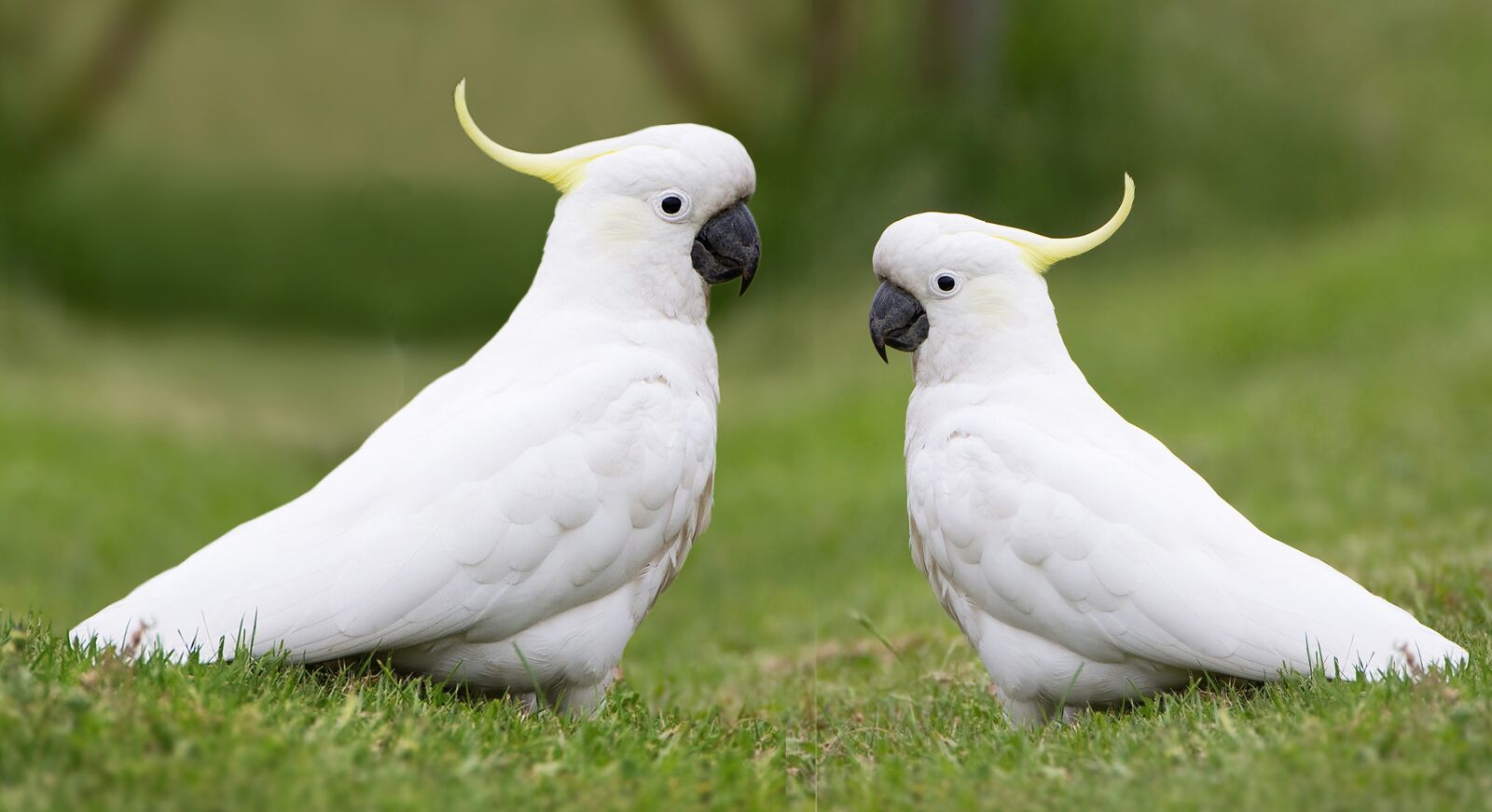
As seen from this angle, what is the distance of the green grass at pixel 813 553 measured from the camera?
2.53 metres

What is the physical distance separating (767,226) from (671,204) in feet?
22.2

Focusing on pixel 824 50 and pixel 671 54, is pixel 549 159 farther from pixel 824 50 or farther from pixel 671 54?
pixel 824 50

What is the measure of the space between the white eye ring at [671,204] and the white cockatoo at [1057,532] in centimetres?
54

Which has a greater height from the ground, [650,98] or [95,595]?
[650,98]

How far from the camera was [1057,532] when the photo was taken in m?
3.21

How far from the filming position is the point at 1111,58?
10586 millimetres

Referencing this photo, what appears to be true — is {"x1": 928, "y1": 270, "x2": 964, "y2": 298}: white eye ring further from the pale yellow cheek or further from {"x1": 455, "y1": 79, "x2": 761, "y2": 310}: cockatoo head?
{"x1": 455, "y1": 79, "x2": 761, "y2": 310}: cockatoo head

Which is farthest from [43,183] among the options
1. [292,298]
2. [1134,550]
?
[1134,550]

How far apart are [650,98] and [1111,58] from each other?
Answer: 3895mm

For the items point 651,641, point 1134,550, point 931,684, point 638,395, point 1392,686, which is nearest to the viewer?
point 1392,686

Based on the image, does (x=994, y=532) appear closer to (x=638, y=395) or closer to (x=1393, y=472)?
(x=638, y=395)

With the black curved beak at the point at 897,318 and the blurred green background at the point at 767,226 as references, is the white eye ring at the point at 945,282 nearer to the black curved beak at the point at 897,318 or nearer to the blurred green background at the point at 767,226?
the black curved beak at the point at 897,318

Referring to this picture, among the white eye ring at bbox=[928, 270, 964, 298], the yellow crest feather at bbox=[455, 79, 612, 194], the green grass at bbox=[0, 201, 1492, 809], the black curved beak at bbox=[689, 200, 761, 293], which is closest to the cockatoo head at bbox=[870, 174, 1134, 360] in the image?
the white eye ring at bbox=[928, 270, 964, 298]

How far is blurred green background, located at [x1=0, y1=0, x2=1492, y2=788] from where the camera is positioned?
7504 millimetres
